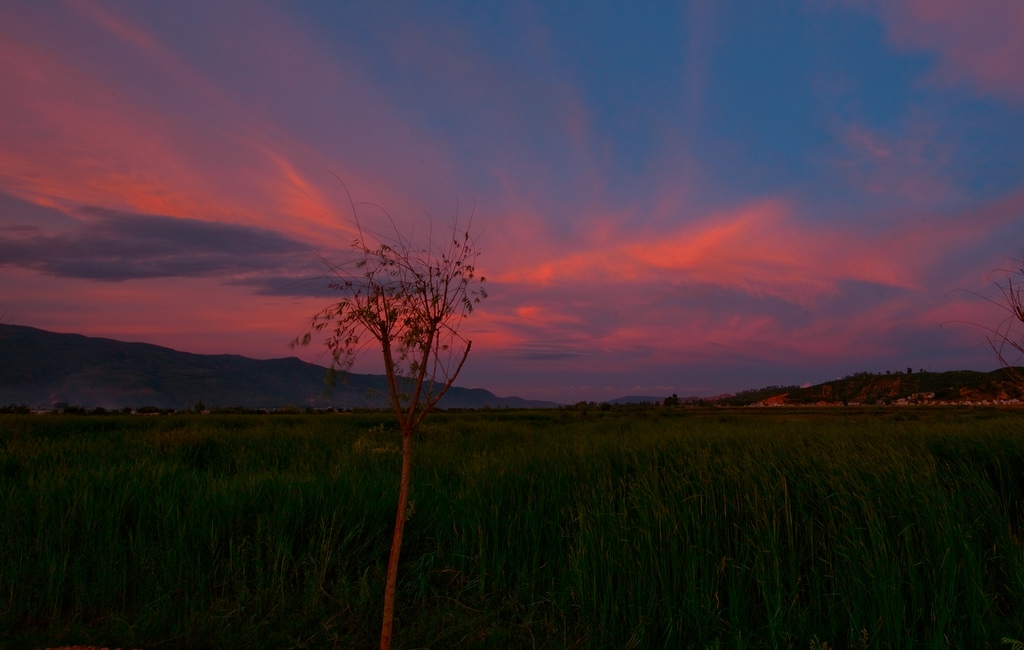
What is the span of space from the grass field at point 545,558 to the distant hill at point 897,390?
65.1 m

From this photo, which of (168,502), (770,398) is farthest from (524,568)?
(770,398)

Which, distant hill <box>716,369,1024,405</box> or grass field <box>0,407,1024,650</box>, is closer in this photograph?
grass field <box>0,407,1024,650</box>

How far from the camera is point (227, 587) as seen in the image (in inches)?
233

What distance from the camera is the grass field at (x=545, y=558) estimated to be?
5035 mm

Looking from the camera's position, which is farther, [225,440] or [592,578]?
[225,440]

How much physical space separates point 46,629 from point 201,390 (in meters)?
212

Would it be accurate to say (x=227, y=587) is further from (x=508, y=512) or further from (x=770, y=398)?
(x=770, y=398)

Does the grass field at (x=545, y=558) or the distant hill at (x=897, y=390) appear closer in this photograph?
the grass field at (x=545, y=558)

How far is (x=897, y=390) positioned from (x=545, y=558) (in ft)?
296

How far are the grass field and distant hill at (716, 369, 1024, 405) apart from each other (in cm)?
6512

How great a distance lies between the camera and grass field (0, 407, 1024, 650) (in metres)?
5.04

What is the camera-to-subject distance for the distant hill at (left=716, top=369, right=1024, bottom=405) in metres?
61.3

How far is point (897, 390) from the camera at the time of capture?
76.6m

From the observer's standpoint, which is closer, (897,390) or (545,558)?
(545,558)
